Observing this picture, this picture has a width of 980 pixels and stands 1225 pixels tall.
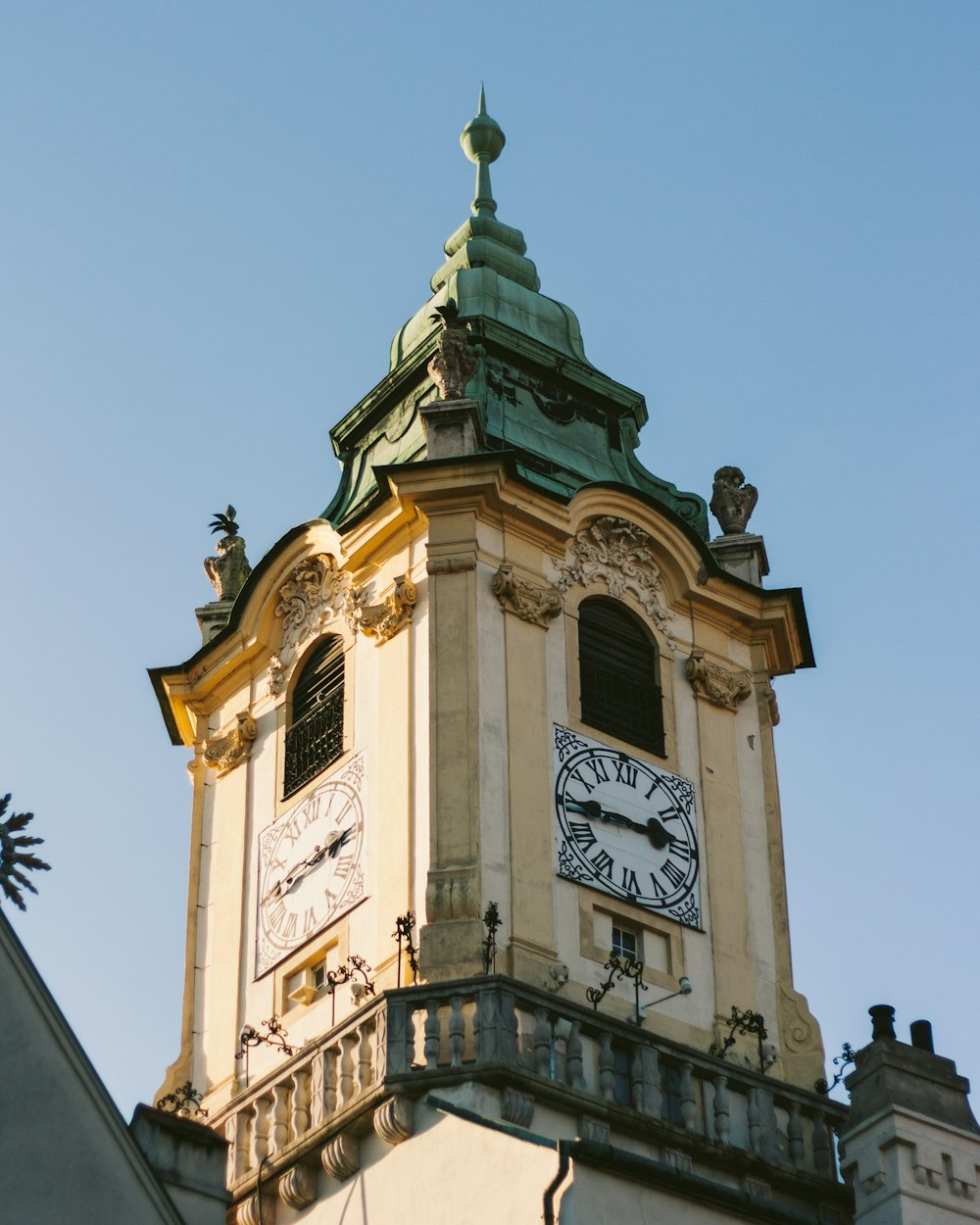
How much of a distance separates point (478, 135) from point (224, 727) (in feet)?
30.6

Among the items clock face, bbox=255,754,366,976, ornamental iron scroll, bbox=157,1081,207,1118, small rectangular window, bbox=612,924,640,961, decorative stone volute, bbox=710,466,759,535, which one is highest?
decorative stone volute, bbox=710,466,759,535

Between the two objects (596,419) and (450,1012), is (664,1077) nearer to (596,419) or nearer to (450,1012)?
(450,1012)

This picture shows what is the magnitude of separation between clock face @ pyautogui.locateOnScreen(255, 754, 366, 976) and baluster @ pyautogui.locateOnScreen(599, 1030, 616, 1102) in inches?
112

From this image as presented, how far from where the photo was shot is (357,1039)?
24656 millimetres

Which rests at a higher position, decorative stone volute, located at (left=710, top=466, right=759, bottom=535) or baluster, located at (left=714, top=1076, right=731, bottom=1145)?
decorative stone volute, located at (left=710, top=466, right=759, bottom=535)

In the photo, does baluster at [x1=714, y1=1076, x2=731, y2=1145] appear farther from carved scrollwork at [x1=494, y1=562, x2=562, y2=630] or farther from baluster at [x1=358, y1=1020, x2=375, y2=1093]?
carved scrollwork at [x1=494, y1=562, x2=562, y2=630]

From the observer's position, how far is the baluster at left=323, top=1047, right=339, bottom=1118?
24594mm

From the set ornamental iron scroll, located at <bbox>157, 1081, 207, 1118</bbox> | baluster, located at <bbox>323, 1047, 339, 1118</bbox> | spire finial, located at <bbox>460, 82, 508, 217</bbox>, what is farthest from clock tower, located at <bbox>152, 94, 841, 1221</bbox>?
spire finial, located at <bbox>460, 82, 508, 217</bbox>

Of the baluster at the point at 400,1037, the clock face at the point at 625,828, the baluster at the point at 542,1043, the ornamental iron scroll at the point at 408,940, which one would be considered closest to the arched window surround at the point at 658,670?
the clock face at the point at 625,828

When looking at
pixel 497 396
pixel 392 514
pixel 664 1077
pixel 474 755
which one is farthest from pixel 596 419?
pixel 664 1077

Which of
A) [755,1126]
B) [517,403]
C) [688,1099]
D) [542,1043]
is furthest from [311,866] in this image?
[517,403]

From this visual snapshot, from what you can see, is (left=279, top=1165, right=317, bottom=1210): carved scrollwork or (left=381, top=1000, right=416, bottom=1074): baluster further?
(left=279, top=1165, right=317, bottom=1210): carved scrollwork

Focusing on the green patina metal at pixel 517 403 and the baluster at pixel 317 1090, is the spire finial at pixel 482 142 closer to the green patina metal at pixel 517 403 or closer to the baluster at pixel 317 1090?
the green patina metal at pixel 517 403

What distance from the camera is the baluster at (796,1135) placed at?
25.0m
